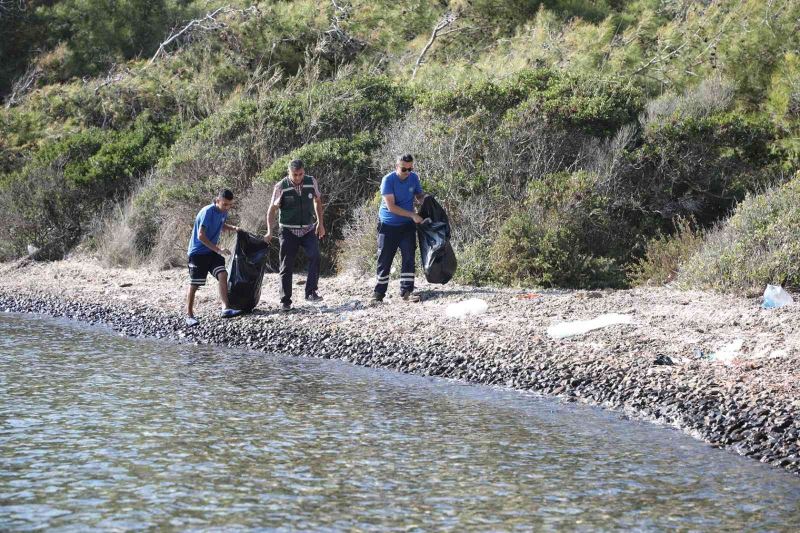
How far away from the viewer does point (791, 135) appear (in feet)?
57.1

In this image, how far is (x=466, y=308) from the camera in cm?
1265

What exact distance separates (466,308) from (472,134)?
4.84m

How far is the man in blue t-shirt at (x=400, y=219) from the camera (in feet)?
41.1

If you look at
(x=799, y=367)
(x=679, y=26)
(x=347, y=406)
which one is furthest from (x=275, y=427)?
(x=679, y=26)

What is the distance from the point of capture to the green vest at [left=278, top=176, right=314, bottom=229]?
12836 millimetres

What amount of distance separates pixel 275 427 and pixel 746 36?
14.9 meters

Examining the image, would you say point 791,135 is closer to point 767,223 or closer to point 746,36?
point 746,36

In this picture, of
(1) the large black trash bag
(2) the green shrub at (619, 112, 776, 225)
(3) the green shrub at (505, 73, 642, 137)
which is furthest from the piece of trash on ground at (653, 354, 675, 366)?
(3) the green shrub at (505, 73, 642, 137)

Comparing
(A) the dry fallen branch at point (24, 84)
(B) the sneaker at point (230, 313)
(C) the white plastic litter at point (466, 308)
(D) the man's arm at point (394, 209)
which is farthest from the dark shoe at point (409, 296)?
(A) the dry fallen branch at point (24, 84)

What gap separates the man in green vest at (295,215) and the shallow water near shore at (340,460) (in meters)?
2.62

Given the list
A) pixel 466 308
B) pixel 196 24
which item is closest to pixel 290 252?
pixel 466 308

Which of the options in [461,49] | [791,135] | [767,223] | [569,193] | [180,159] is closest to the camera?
[767,223]

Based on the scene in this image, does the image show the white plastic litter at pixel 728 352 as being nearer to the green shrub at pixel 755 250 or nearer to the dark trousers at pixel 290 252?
the green shrub at pixel 755 250

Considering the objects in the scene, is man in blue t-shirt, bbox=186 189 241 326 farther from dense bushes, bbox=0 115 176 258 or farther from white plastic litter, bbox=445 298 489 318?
dense bushes, bbox=0 115 176 258
